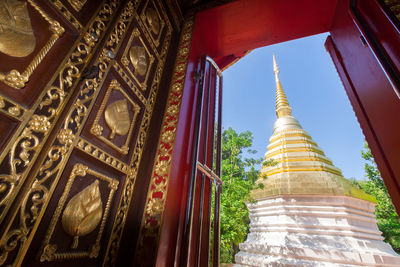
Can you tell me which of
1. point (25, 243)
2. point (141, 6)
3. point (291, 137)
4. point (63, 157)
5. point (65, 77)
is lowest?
point (25, 243)

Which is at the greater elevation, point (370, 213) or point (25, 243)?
point (370, 213)

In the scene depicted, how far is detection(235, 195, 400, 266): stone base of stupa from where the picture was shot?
162 inches

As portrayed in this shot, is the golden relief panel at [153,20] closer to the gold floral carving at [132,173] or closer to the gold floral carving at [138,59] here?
the gold floral carving at [132,173]

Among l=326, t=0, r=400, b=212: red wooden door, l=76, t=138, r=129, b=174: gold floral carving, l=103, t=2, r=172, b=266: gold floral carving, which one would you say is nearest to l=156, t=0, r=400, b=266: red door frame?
l=326, t=0, r=400, b=212: red wooden door

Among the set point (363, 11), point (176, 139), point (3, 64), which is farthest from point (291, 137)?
point (3, 64)

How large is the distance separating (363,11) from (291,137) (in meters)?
6.09

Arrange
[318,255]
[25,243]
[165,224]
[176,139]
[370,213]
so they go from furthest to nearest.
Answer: [370,213] < [318,255] < [176,139] < [165,224] < [25,243]

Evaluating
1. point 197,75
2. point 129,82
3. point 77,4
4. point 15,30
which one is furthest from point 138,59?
point 15,30

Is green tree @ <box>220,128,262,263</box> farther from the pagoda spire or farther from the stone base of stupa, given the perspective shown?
the pagoda spire

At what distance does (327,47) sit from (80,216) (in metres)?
2.91

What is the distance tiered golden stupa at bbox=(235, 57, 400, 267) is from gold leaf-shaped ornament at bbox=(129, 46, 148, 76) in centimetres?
472

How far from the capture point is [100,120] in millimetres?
1243

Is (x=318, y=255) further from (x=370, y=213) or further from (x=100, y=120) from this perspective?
(x=100, y=120)

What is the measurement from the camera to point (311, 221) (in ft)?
16.0
